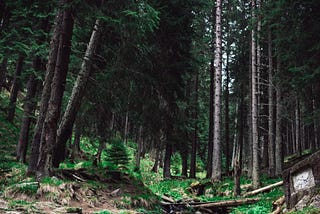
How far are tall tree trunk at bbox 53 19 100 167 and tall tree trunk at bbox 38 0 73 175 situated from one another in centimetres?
103

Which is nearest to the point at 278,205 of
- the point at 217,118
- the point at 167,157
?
the point at 217,118

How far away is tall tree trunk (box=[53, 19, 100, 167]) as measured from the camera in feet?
33.8

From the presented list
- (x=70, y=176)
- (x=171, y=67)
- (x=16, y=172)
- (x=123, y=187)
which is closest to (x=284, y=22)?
(x=171, y=67)

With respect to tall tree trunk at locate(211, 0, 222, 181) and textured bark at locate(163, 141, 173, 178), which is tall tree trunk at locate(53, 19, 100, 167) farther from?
textured bark at locate(163, 141, 173, 178)

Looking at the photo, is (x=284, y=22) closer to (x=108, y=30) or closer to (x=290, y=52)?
(x=290, y=52)

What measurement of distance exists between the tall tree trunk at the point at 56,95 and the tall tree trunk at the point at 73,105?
40.7 inches

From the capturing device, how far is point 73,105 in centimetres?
1077

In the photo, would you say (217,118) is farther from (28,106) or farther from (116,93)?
(28,106)

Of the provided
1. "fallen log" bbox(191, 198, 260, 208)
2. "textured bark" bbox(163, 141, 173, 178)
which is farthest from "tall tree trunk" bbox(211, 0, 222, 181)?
"fallen log" bbox(191, 198, 260, 208)

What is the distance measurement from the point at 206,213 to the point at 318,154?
544 cm

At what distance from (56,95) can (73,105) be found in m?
1.82

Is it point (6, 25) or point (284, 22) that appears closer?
point (284, 22)

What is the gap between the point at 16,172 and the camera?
11.9 metres

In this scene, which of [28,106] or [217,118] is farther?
[217,118]
